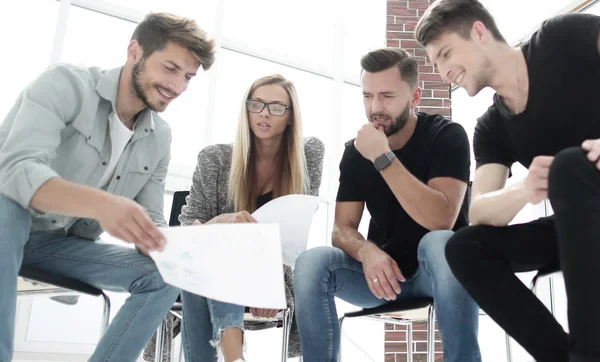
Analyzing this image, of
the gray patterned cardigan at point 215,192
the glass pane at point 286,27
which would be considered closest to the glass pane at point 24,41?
the glass pane at point 286,27

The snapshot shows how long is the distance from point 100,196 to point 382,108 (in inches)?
39.4

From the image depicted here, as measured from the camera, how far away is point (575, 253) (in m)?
0.86

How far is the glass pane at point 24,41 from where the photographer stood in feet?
10.4

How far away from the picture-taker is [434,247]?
1320 millimetres

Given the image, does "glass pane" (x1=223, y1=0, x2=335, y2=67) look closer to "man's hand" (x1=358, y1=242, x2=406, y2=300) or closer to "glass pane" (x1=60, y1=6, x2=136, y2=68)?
"glass pane" (x1=60, y1=6, x2=136, y2=68)

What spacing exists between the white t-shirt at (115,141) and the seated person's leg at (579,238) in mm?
1147

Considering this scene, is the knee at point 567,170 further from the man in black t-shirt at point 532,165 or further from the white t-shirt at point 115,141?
the white t-shirt at point 115,141

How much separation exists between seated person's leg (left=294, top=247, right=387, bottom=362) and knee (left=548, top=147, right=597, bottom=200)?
27.0 inches

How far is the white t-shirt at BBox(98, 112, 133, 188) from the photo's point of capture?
1506mm

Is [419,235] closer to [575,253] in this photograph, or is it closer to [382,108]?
[382,108]

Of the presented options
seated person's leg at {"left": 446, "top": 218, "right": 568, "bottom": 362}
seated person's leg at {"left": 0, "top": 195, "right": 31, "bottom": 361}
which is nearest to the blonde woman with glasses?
seated person's leg at {"left": 0, "top": 195, "right": 31, "bottom": 361}

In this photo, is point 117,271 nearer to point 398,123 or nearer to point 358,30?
point 398,123

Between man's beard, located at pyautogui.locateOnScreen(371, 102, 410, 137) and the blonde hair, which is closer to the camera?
man's beard, located at pyautogui.locateOnScreen(371, 102, 410, 137)

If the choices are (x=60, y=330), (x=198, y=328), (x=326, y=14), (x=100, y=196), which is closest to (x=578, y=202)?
(x=100, y=196)
